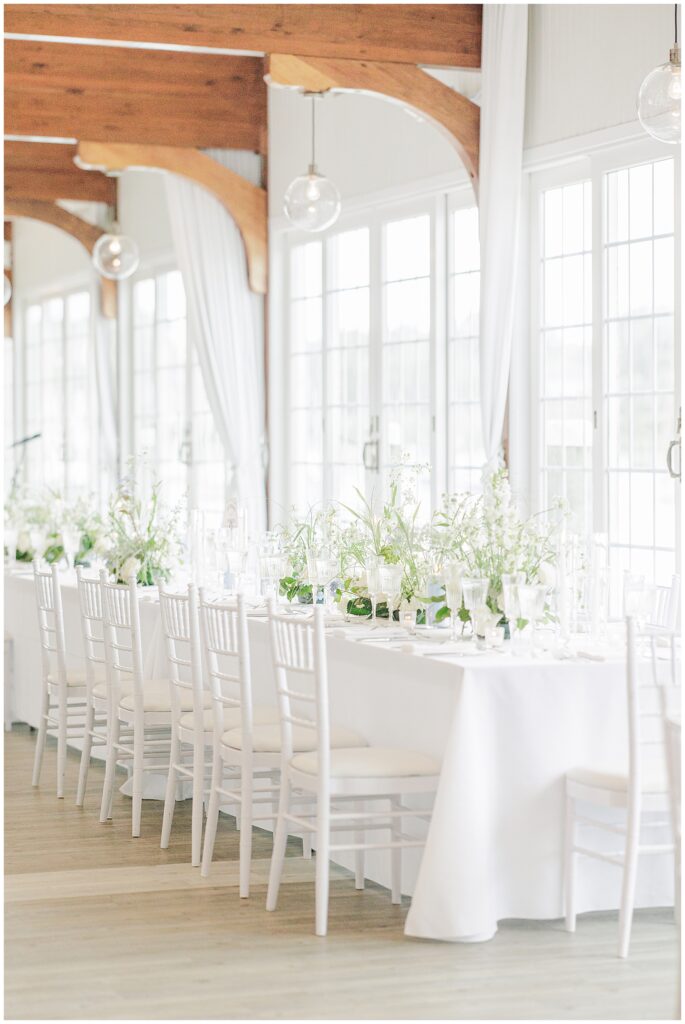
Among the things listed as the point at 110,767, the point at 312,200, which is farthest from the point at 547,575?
the point at 312,200

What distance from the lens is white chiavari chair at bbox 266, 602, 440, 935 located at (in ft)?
14.9

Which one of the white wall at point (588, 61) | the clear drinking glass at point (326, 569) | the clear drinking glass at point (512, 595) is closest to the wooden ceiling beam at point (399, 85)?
the white wall at point (588, 61)

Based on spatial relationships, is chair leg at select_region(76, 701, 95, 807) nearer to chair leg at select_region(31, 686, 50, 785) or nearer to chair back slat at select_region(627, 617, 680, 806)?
chair leg at select_region(31, 686, 50, 785)

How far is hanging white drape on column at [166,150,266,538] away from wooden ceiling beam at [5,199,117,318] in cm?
265

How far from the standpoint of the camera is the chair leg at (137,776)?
19.4ft

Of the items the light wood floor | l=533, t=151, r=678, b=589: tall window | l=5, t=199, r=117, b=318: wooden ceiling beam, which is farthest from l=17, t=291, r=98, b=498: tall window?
the light wood floor

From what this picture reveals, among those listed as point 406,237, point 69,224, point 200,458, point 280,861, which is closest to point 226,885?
point 280,861

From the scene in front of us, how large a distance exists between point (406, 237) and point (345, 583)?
150 inches

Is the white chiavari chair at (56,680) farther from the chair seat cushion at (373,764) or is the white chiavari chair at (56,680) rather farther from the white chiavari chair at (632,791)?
the white chiavari chair at (632,791)

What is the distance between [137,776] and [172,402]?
7.05 metres

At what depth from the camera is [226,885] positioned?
5164 mm

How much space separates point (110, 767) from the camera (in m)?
6.21

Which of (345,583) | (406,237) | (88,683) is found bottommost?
(88,683)

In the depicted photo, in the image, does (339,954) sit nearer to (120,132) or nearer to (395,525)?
(395,525)
